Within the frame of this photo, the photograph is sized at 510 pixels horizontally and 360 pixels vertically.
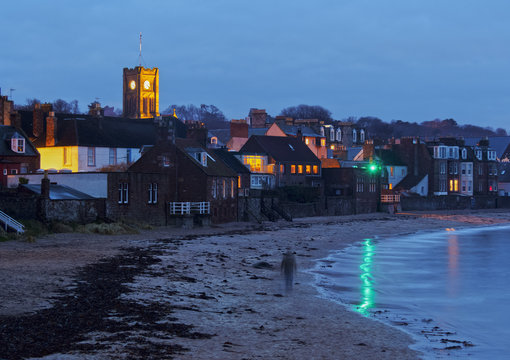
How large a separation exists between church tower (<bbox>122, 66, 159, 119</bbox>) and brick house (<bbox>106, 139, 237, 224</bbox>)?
7542 cm

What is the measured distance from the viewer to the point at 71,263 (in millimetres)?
27891

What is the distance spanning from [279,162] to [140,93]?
6018 centimetres

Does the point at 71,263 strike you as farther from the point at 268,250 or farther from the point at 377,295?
the point at 268,250

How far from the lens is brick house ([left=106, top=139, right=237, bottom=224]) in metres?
48.9

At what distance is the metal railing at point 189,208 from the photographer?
173 ft

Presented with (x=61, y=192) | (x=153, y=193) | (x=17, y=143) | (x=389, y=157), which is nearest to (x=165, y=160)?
(x=153, y=193)

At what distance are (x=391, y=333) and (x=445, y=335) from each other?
6.16ft

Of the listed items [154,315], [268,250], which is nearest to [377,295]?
[154,315]

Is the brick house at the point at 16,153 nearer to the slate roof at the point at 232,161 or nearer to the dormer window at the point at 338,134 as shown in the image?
the slate roof at the point at 232,161

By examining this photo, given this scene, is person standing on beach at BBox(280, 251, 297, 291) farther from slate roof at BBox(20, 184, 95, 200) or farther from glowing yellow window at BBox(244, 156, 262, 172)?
glowing yellow window at BBox(244, 156, 262, 172)

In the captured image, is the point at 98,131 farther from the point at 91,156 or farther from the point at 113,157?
the point at 91,156

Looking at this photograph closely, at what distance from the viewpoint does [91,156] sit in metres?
67.8

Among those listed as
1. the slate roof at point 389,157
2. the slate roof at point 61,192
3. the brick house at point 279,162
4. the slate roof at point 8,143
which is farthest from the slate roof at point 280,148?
the slate roof at point 61,192

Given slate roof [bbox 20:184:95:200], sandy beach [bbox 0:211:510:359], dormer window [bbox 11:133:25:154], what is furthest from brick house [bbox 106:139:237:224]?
dormer window [bbox 11:133:25:154]
